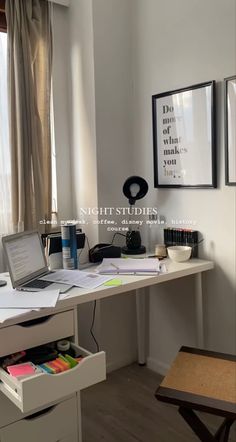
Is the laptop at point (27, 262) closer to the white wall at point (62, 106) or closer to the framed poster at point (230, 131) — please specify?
the white wall at point (62, 106)

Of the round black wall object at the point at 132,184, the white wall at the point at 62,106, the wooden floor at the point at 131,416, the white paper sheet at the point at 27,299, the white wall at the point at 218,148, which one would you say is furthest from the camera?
the white wall at the point at 62,106

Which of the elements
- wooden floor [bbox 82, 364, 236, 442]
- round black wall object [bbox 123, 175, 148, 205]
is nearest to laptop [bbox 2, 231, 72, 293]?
round black wall object [bbox 123, 175, 148, 205]

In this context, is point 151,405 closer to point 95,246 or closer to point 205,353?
point 205,353

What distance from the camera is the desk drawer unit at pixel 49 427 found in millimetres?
1479

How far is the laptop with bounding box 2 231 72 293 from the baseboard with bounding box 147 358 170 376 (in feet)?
3.46

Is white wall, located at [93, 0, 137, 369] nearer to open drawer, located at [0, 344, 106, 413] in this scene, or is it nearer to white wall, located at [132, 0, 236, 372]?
white wall, located at [132, 0, 236, 372]

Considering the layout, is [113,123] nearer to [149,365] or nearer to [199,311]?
[199,311]

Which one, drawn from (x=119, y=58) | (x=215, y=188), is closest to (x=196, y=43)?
(x=119, y=58)

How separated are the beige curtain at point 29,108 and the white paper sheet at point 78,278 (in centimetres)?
52

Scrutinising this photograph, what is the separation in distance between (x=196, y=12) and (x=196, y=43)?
0.50ft

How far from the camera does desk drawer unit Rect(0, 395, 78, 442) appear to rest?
1.48m

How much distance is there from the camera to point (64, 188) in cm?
256

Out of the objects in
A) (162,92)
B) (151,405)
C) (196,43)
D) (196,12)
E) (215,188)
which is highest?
(196,12)

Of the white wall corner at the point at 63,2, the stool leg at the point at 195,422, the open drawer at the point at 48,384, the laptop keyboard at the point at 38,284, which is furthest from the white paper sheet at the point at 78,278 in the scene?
the white wall corner at the point at 63,2
